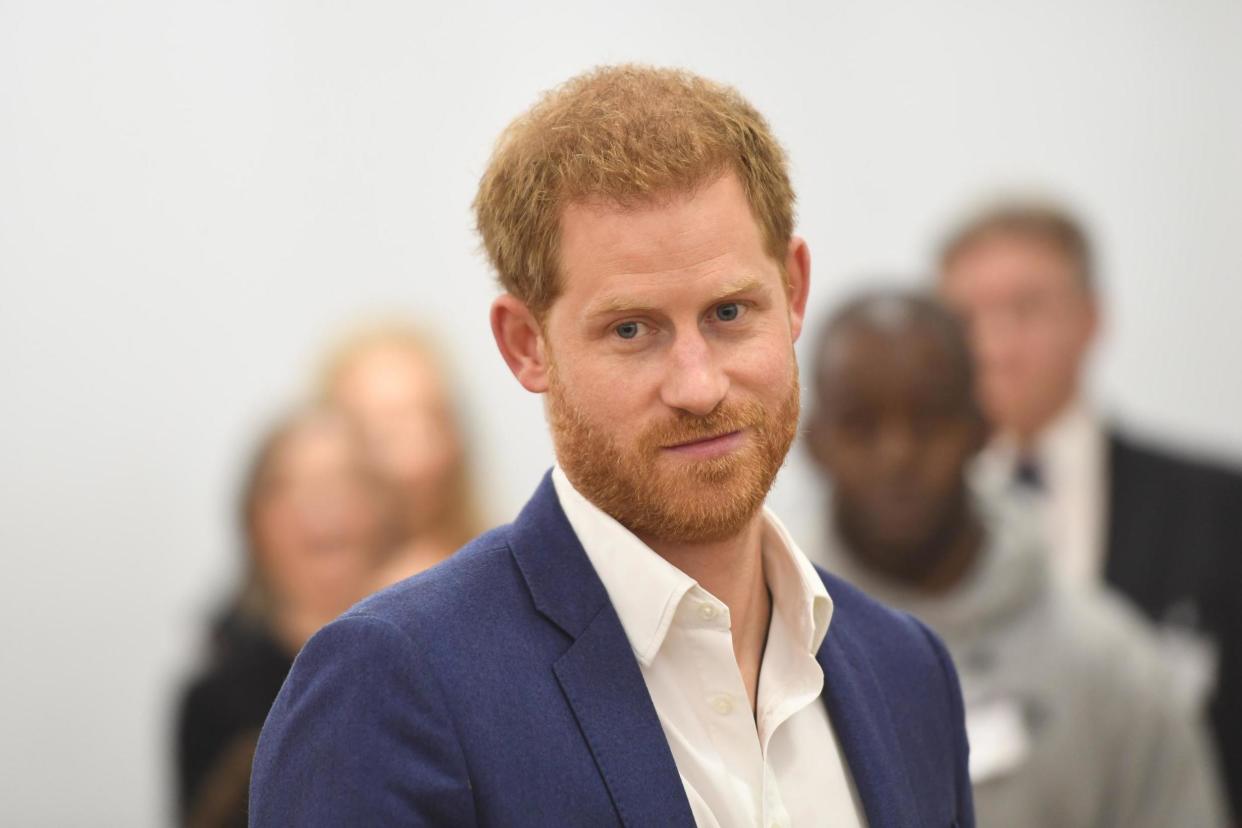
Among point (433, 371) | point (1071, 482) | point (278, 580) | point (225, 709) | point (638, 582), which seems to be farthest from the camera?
point (433, 371)

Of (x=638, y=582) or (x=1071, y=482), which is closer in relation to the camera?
(x=638, y=582)

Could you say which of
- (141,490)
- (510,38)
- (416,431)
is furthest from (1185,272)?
(141,490)

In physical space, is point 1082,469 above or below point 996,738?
below

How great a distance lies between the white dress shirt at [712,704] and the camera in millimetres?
1772

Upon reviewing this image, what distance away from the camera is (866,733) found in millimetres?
1931

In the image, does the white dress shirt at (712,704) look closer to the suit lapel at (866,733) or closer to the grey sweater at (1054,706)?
the suit lapel at (866,733)

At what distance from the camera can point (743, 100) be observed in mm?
1891

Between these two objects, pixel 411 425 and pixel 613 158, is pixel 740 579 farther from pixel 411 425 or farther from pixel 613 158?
pixel 411 425

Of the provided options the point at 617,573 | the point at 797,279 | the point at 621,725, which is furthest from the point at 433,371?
the point at 621,725

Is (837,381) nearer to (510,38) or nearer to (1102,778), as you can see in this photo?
(1102,778)

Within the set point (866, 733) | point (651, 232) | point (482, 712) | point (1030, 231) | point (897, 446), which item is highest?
point (651, 232)

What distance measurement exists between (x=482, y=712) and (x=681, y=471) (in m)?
0.31

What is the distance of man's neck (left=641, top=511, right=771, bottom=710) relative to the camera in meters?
1.85

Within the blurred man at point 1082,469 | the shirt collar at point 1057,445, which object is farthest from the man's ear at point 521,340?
the shirt collar at point 1057,445
